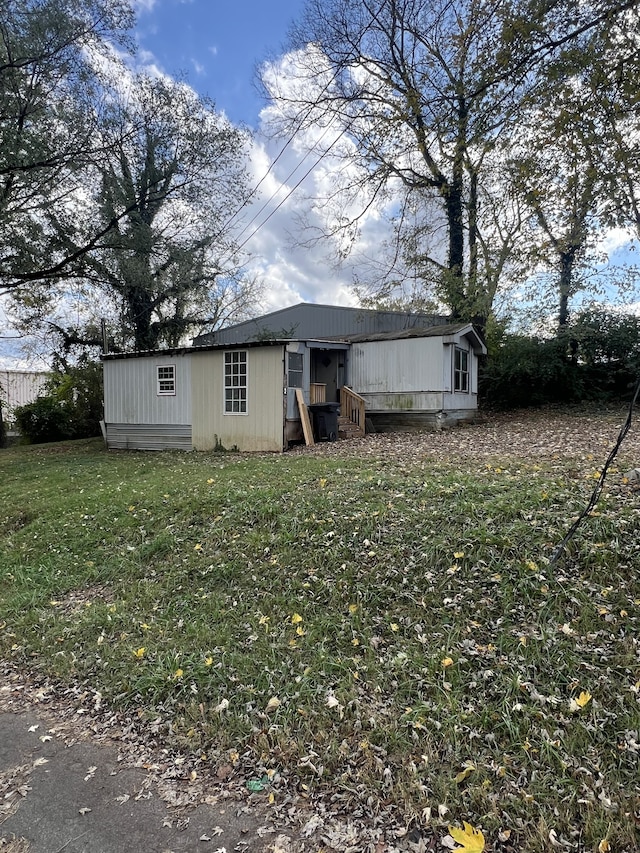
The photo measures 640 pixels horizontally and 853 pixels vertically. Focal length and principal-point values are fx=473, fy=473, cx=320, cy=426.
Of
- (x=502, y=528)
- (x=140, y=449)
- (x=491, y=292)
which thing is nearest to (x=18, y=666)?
(x=502, y=528)

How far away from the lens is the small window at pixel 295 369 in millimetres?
10344

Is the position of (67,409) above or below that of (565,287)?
below

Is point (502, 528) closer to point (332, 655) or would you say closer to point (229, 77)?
point (332, 655)

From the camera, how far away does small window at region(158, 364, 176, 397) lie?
11.8 m

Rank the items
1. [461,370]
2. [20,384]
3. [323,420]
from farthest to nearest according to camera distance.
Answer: [20,384] → [461,370] → [323,420]

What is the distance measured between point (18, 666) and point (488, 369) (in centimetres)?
1548

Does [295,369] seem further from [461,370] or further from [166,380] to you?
[461,370]

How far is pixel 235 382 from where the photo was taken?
427 inches

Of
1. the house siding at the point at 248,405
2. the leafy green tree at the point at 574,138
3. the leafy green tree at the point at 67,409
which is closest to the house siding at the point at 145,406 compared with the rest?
the house siding at the point at 248,405

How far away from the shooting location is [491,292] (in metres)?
12.7

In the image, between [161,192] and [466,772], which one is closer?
[466,772]

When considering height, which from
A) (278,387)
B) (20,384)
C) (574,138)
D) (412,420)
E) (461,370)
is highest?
(574,138)

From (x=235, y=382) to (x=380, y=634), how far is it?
840cm

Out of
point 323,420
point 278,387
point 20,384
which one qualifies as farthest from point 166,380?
point 20,384
